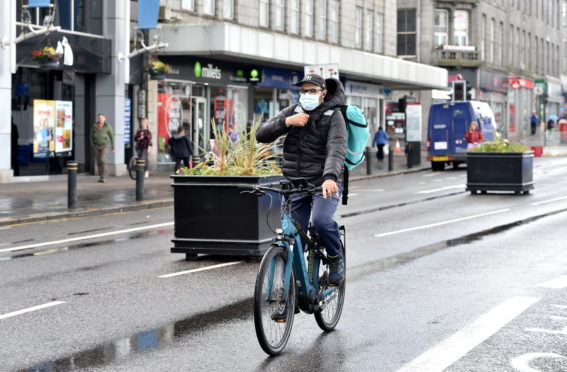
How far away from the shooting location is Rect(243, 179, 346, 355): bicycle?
703 cm

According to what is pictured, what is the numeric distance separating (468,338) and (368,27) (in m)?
46.8

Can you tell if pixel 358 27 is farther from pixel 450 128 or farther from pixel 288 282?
pixel 288 282

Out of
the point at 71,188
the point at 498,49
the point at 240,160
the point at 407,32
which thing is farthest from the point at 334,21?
the point at 240,160

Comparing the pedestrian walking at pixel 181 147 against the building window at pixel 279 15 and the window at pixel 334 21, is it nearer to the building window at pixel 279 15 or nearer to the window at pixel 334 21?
the building window at pixel 279 15

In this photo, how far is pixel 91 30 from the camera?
32.1 m

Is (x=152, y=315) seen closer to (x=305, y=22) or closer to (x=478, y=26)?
(x=305, y=22)

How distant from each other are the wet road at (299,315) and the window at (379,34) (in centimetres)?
3844

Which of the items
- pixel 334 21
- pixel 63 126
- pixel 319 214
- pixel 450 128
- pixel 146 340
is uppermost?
pixel 334 21

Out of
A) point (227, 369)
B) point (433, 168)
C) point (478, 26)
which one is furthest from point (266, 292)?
point (478, 26)

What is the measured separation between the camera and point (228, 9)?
3931cm

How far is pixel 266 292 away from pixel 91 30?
85.9ft

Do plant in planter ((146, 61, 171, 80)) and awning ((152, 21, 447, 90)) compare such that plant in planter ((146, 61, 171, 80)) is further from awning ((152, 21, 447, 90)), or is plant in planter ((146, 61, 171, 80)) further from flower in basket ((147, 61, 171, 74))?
awning ((152, 21, 447, 90))

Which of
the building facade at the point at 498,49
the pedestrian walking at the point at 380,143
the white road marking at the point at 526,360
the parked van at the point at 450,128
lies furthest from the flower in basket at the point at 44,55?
the building facade at the point at 498,49

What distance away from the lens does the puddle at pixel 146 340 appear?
6.96m
